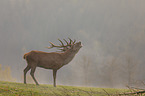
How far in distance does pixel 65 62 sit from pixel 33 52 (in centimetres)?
208

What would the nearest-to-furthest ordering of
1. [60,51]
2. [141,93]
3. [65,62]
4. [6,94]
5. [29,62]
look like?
[141,93] → [6,94] → [29,62] → [65,62] → [60,51]

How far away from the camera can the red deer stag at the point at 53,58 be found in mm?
10000

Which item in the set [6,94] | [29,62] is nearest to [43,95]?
[6,94]

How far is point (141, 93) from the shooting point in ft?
3.30

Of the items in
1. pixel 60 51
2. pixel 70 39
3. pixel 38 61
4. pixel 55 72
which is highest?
pixel 70 39

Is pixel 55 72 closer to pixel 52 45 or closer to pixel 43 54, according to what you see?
pixel 43 54

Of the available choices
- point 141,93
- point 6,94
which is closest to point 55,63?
point 6,94

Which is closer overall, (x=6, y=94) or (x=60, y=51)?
(x=6, y=94)

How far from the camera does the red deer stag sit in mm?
10000

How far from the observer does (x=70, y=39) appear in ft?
37.4

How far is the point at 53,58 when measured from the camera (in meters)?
10.6

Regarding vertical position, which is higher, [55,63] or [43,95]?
[55,63]

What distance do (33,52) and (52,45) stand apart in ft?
5.88

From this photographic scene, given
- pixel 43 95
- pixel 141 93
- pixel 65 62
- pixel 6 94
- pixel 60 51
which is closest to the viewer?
pixel 141 93
